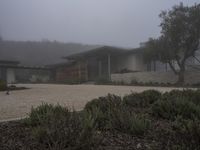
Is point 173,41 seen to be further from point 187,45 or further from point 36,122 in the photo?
point 36,122

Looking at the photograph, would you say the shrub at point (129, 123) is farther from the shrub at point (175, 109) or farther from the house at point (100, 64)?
the house at point (100, 64)

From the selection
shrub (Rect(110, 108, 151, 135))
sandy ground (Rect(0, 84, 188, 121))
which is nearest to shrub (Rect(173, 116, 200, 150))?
shrub (Rect(110, 108, 151, 135))

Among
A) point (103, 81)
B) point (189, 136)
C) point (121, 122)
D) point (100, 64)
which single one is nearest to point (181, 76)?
point (103, 81)

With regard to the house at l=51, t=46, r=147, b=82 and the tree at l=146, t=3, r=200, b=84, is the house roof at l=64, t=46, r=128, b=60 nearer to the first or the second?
the house at l=51, t=46, r=147, b=82

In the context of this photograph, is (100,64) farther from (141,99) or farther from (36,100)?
(141,99)

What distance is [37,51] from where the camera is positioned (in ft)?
291

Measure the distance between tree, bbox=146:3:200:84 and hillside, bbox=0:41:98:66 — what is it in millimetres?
51243

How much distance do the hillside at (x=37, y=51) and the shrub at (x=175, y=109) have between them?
73155 millimetres

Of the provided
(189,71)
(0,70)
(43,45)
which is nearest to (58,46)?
(43,45)

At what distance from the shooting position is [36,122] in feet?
20.6

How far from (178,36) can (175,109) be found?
2403 centimetres

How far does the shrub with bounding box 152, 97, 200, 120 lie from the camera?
7137 mm

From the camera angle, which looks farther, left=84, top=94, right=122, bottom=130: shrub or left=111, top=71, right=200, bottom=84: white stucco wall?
left=111, top=71, right=200, bottom=84: white stucco wall

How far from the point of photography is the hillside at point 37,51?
82.2 m
